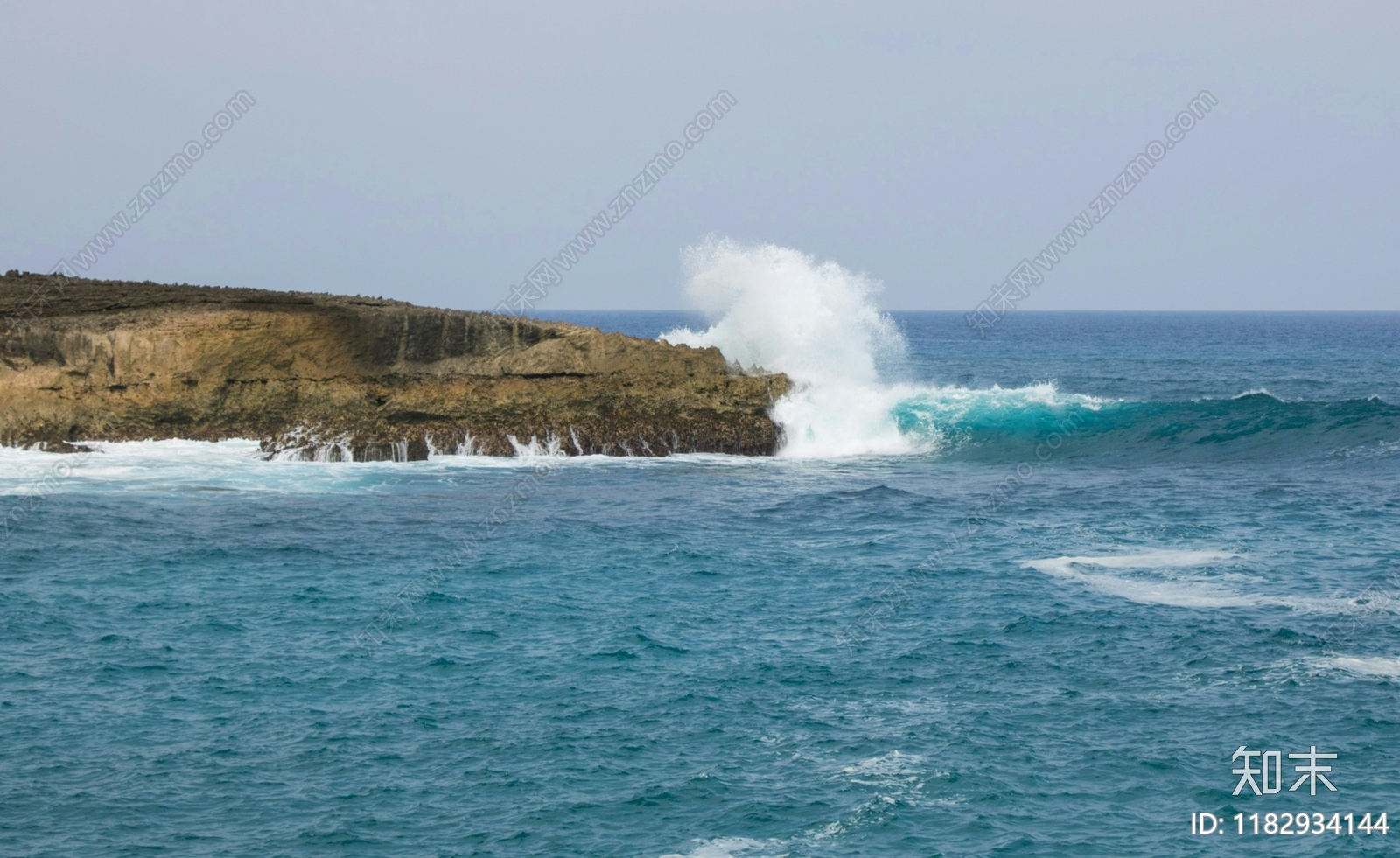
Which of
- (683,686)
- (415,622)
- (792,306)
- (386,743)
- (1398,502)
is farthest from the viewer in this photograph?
(792,306)

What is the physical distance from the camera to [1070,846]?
10570 millimetres

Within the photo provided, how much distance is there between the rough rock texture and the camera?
101 feet

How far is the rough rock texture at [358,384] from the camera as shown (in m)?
30.7

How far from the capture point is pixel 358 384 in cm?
3136

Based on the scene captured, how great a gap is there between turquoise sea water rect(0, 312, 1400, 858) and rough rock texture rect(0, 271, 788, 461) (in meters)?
2.79

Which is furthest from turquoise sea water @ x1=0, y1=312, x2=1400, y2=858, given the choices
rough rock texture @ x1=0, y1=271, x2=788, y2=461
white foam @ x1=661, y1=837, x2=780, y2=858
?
rough rock texture @ x1=0, y1=271, x2=788, y2=461

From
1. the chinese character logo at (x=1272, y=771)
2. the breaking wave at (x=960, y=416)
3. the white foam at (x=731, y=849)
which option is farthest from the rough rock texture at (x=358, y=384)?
the white foam at (x=731, y=849)

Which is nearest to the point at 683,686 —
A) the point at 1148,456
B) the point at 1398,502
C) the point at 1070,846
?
the point at 1070,846

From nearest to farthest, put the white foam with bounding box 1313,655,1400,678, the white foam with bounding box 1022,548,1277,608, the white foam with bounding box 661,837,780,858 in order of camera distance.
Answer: the white foam with bounding box 661,837,780,858
the white foam with bounding box 1313,655,1400,678
the white foam with bounding box 1022,548,1277,608

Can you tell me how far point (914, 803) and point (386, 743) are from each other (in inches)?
201

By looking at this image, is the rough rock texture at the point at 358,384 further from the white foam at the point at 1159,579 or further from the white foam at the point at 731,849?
the white foam at the point at 731,849

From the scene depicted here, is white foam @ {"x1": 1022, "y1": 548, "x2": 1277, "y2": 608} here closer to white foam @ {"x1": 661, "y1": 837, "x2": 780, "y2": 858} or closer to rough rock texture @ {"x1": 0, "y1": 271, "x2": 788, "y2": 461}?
white foam @ {"x1": 661, "y1": 837, "x2": 780, "y2": 858}

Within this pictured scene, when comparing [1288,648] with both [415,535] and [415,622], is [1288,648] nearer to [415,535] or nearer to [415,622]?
[415,622]

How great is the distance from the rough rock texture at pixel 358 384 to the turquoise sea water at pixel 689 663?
279 centimetres
